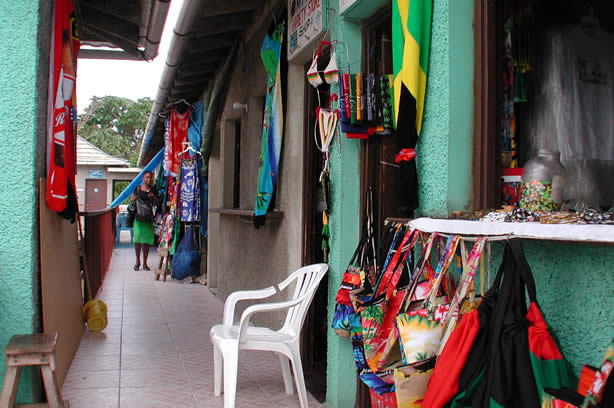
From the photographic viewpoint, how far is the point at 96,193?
20766mm

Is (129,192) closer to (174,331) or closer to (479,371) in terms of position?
(174,331)

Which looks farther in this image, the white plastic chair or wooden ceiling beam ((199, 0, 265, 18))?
wooden ceiling beam ((199, 0, 265, 18))

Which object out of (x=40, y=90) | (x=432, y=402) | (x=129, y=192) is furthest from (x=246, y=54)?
(x=129, y=192)

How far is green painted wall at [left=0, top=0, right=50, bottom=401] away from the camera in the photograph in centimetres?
316

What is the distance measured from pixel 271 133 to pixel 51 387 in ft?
8.63

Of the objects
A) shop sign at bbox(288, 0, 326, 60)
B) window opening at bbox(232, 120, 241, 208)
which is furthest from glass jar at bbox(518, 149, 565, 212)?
window opening at bbox(232, 120, 241, 208)

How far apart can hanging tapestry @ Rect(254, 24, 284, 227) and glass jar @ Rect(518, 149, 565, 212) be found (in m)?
2.83

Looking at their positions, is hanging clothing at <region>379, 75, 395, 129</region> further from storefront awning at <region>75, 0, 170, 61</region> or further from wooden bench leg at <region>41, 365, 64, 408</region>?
storefront awning at <region>75, 0, 170, 61</region>

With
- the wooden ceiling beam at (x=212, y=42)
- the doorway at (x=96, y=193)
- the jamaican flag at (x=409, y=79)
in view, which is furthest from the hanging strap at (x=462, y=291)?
the doorway at (x=96, y=193)

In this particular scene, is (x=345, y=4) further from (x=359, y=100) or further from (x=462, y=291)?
(x=462, y=291)

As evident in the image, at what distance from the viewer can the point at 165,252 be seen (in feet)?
30.8

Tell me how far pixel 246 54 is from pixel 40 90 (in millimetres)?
3395

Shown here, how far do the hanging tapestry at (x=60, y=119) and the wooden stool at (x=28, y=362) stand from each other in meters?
0.86

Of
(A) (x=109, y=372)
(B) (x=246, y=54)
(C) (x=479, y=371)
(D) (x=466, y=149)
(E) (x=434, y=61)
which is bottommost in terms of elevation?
(A) (x=109, y=372)
